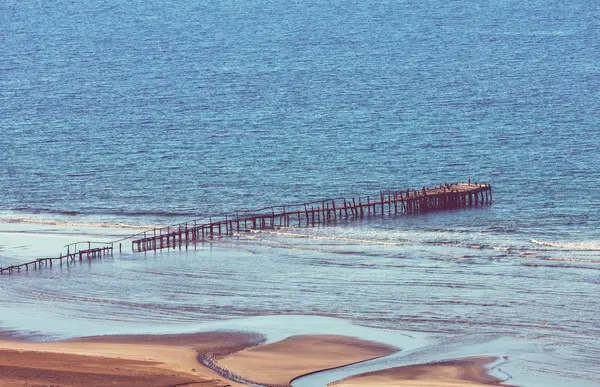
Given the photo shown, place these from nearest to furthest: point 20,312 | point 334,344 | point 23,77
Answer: point 334,344 < point 20,312 < point 23,77

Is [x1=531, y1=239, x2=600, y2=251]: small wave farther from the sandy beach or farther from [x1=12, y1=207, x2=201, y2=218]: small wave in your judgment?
[x1=12, y1=207, x2=201, y2=218]: small wave

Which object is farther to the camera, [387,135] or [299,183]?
[387,135]

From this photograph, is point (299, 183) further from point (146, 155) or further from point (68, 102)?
point (68, 102)

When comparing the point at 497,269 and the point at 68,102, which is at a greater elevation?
the point at 68,102

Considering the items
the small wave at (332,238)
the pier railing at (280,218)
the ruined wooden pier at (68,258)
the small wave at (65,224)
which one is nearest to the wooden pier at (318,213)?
the pier railing at (280,218)

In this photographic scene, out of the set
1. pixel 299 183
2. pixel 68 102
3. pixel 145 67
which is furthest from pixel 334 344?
pixel 145 67

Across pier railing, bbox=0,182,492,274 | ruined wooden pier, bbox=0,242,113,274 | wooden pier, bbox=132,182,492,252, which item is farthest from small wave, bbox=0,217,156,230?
ruined wooden pier, bbox=0,242,113,274

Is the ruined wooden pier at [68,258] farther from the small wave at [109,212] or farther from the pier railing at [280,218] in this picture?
the small wave at [109,212]
